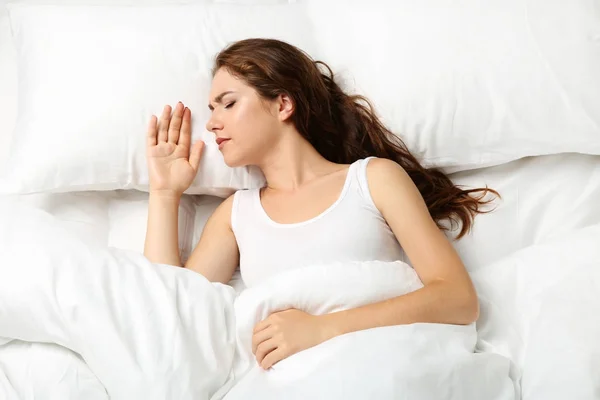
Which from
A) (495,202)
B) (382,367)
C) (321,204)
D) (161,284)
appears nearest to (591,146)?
(495,202)

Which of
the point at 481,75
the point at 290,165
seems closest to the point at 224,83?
the point at 290,165

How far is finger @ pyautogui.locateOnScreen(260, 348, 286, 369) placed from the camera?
1.10 metres

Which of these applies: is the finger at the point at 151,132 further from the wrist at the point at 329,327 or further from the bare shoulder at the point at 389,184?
the wrist at the point at 329,327

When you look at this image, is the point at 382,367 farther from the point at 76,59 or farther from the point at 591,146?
the point at 76,59

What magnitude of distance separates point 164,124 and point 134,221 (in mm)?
222

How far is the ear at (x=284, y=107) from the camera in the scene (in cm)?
147

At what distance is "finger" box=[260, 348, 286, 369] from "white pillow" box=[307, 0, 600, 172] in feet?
1.87

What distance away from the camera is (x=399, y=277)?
48.1 inches

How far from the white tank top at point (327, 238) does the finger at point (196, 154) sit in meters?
0.17

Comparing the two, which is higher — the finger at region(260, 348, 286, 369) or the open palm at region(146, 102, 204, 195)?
the open palm at region(146, 102, 204, 195)

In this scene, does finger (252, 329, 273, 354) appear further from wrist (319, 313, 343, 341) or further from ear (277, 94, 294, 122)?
ear (277, 94, 294, 122)

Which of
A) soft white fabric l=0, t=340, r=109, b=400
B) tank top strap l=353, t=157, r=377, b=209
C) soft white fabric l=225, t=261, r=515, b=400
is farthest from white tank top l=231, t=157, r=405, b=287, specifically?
soft white fabric l=0, t=340, r=109, b=400

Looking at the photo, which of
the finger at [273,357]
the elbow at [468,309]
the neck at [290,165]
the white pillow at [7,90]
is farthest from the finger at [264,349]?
the white pillow at [7,90]

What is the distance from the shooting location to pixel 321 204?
139cm
